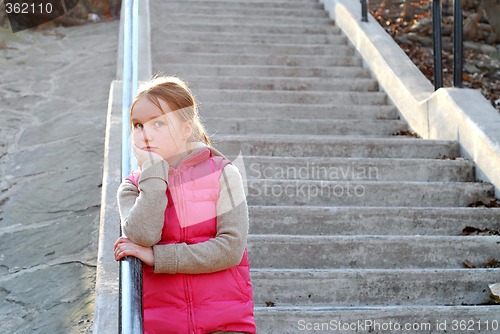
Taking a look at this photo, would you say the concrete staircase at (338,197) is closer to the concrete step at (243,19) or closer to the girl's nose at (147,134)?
the concrete step at (243,19)

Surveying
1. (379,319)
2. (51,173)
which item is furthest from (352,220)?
(51,173)

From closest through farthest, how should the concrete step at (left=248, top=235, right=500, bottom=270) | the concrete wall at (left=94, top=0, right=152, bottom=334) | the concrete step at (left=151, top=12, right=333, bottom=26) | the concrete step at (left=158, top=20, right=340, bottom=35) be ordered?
the concrete wall at (left=94, top=0, right=152, bottom=334) → the concrete step at (left=248, top=235, right=500, bottom=270) → the concrete step at (left=158, top=20, right=340, bottom=35) → the concrete step at (left=151, top=12, right=333, bottom=26)

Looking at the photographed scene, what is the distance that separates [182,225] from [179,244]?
0.06 metres

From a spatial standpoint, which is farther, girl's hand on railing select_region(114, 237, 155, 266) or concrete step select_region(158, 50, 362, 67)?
concrete step select_region(158, 50, 362, 67)

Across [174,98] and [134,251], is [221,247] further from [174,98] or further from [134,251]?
[174,98]

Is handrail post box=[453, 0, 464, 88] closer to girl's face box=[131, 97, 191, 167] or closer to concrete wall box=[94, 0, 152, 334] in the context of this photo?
concrete wall box=[94, 0, 152, 334]

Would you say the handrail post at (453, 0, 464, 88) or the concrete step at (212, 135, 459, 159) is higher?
the handrail post at (453, 0, 464, 88)

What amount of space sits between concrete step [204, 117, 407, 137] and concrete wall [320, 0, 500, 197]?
35 centimetres

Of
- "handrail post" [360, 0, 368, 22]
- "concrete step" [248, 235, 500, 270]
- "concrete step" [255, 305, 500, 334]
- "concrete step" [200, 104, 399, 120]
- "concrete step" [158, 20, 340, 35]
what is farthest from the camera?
"concrete step" [158, 20, 340, 35]

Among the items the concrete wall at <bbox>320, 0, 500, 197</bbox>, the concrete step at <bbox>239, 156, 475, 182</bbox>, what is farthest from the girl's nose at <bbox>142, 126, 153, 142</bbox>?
the concrete wall at <bbox>320, 0, 500, 197</bbox>

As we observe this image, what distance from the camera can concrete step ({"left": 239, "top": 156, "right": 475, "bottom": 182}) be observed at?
4.68m

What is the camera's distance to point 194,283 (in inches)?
83.5

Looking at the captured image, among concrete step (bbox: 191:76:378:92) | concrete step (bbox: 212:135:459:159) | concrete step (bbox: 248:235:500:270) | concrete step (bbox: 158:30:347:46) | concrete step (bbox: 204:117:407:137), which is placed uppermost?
concrete step (bbox: 158:30:347:46)

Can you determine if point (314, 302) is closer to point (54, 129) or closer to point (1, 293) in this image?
point (1, 293)
